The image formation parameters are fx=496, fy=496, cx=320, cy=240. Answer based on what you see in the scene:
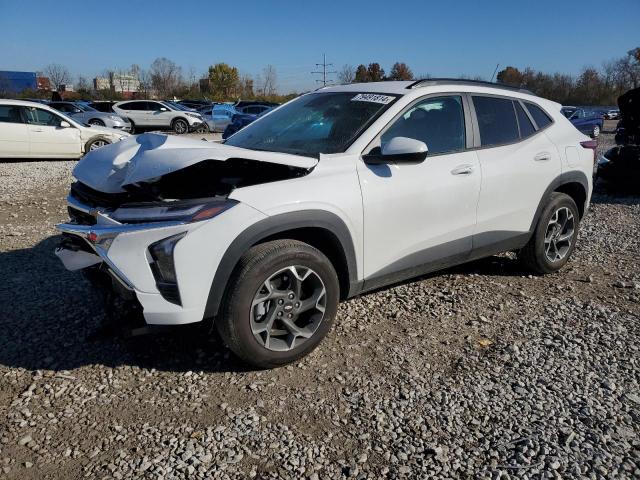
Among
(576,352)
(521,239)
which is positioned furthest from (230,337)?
(521,239)

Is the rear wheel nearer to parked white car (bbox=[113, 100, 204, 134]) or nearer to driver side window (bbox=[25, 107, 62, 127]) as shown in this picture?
parked white car (bbox=[113, 100, 204, 134])

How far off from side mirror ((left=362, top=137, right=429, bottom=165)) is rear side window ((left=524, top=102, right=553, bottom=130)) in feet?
6.07

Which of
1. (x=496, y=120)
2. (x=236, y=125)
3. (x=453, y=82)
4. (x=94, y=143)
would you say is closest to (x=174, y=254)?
(x=453, y=82)

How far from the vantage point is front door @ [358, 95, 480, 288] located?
334 centimetres

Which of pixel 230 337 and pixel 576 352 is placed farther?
pixel 576 352

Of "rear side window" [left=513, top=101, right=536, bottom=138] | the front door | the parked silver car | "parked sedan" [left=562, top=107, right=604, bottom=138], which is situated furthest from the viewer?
"parked sedan" [left=562, top=107, right=604, bottom=138]

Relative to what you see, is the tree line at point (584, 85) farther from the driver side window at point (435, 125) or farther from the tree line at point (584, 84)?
the driver side window at point (435, 125)

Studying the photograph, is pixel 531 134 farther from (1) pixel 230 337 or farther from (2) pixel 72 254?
(2) pixel 72 254

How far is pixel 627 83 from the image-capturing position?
65250 millimetres

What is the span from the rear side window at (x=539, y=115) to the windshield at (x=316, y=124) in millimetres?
1641

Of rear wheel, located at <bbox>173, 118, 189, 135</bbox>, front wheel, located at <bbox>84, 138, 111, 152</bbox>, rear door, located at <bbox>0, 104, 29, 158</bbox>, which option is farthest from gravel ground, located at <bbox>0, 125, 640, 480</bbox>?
rear wheel, located at <bbox>173, 118, 189, 135</bbox>

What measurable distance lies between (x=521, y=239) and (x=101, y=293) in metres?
3.45

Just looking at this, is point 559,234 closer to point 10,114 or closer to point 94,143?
point 94,143

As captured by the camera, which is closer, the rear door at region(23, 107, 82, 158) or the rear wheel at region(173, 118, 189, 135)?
the rear door at region(23, 107, 82, 158)
